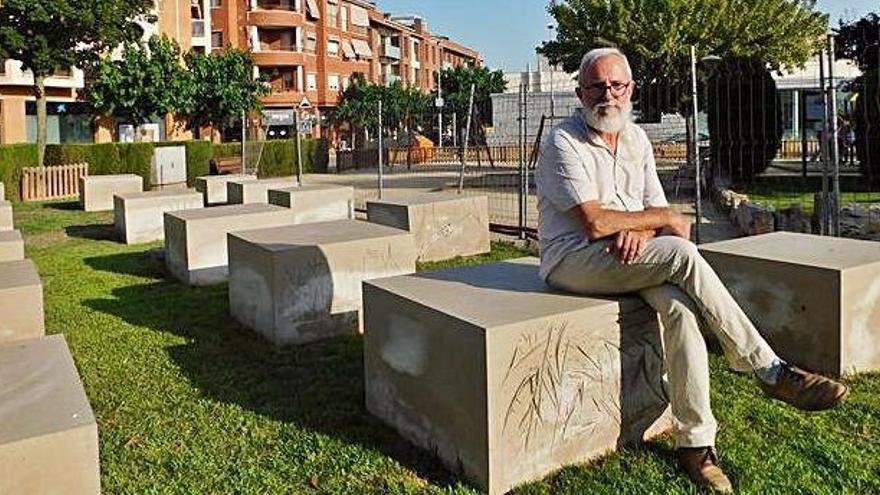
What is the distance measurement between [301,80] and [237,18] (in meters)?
5.76

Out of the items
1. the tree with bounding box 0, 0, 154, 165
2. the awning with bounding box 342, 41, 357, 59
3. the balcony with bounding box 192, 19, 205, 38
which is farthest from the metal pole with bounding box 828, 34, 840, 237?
the awning with bounding box 342, 41, 357, 59

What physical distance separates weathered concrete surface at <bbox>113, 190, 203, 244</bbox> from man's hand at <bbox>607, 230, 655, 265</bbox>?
9.01m

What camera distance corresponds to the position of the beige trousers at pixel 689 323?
339 centimetres

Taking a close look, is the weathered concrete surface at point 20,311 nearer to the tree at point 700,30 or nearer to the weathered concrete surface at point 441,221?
the weathered concrete surface at point 441,221

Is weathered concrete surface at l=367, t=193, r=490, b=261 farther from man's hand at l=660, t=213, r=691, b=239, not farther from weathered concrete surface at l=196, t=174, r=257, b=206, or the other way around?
weathered concrete surface at l=196, t=174, r=257, b=206

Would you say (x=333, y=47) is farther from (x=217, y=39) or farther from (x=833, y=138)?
(x=833, y=138)

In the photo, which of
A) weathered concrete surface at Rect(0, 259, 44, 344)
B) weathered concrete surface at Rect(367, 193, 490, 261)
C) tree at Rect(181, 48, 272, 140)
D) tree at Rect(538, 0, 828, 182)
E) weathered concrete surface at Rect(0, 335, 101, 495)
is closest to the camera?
weathered concrete surface at Rect(0, 335, 101, 495)

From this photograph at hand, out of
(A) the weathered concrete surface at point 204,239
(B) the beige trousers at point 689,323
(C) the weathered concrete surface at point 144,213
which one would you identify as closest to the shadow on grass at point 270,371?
(A) the weathered concrete surface at point 204,239

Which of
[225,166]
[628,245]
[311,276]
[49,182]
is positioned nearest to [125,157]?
[225,166]

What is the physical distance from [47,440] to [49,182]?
63.7 feet

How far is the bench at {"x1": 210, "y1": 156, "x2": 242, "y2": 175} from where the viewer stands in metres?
23.8

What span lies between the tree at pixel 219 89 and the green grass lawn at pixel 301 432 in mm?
28893

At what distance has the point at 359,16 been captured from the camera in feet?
221

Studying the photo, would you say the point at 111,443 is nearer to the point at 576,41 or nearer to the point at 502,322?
the point at 502,322
